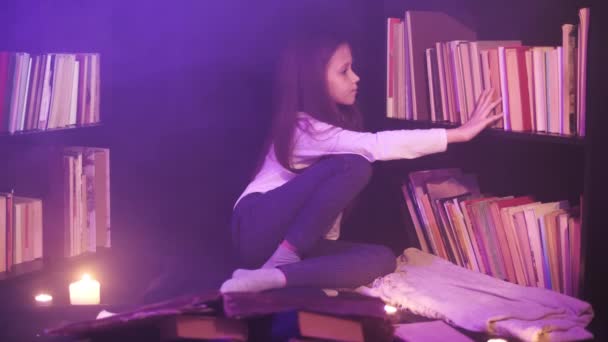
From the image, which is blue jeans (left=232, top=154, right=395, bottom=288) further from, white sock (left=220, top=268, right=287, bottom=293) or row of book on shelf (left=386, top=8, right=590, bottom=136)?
row of book on shelf (left=386, top=8, right=590, bottom=136)

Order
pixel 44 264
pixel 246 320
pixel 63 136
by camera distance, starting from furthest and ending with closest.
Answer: pixel 63 136, pixel 44 264, pixel 246 320

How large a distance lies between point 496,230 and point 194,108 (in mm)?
1520

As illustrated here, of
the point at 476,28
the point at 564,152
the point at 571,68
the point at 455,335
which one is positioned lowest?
the point at 455,335

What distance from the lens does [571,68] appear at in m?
2.25

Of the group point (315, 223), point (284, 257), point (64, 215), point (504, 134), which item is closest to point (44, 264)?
point (64, 215)

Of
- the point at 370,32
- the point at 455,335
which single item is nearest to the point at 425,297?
the point at 455,335

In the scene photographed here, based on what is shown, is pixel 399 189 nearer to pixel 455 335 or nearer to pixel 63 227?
pixel 455 335

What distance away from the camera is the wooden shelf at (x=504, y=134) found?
7.43 feet

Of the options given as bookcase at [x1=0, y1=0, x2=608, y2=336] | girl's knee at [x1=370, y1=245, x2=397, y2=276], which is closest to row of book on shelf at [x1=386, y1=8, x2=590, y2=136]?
bookcase at [x1=0, y1=0, x2=608, y2=336]

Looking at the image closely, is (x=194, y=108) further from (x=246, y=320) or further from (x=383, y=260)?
(x=246, y=320)

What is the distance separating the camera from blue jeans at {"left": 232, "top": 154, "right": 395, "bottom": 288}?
2.55 m

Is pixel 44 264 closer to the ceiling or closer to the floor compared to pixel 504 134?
closer to the floor

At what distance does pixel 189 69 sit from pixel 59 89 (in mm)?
680

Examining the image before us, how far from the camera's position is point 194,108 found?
3432 millimetres
